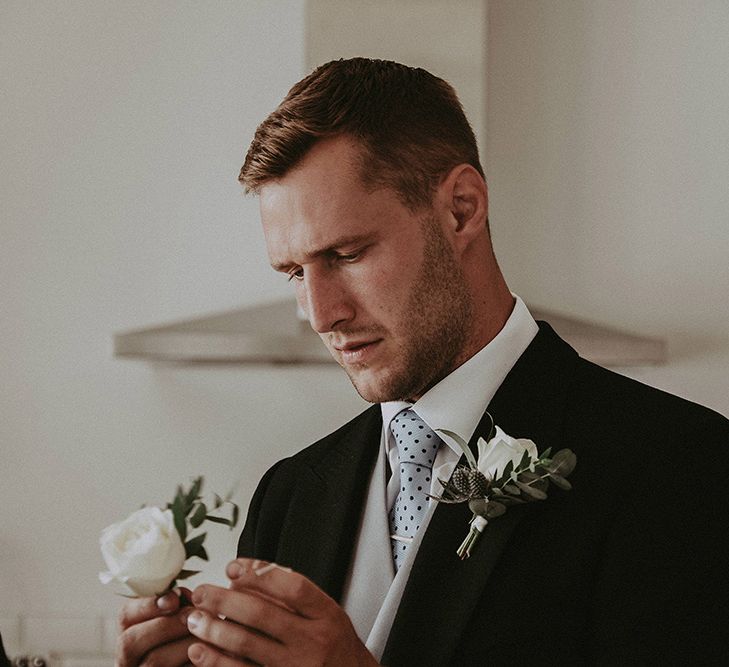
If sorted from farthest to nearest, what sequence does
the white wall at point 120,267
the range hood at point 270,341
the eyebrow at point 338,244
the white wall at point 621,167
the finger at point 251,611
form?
the white wall at point 120,267
the white wall at point 621,167
the range hood at point 270,341
the eyebrow at point 338,244
the finger at point 251,611

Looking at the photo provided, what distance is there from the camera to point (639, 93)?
2641 millimetres

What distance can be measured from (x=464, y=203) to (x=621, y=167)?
1.46 m

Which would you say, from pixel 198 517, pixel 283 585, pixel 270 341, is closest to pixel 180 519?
pixel 198 517

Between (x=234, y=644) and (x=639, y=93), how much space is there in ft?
6.51

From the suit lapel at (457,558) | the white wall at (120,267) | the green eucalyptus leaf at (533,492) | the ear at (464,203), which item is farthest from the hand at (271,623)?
the white wall at (120,267)

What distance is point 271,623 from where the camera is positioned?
3.28 ft

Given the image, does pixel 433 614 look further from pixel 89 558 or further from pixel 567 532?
pixel 89 558

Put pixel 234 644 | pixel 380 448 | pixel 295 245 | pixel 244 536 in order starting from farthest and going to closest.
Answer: pixel 244 536
pixel 380 448
pixel 295 245
pixel 234 644

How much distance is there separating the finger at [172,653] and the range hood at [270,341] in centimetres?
130

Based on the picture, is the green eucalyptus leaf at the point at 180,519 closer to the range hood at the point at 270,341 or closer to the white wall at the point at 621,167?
the range hood at the point at 270,341

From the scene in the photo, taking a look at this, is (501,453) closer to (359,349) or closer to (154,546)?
(359,349)

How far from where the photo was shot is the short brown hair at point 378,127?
1.24m

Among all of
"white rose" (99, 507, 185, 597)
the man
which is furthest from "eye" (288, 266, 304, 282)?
"white rose" (99, 507, 185, 597)

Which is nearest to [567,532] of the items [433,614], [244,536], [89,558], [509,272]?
[433,614]
